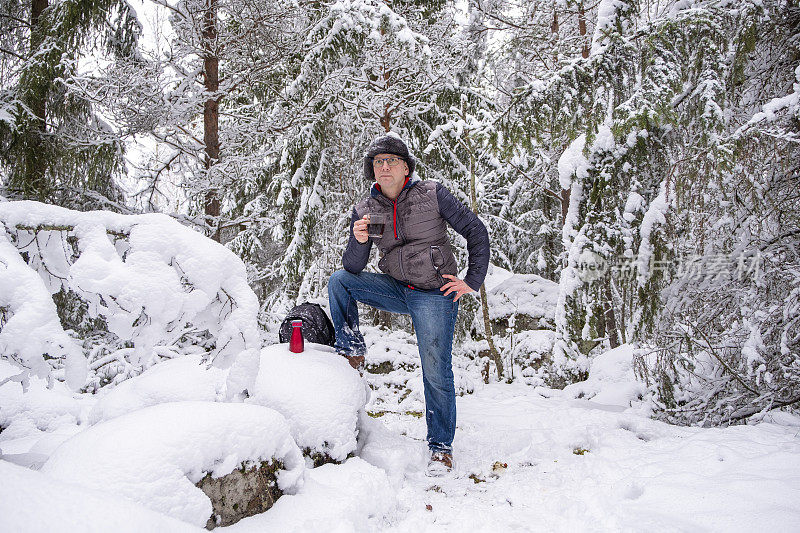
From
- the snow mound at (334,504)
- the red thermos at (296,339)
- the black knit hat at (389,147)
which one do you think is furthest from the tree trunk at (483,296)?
the snow mound at (334,504)

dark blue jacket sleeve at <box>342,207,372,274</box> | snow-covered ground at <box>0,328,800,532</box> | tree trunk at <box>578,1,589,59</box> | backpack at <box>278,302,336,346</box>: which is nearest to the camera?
snow-covered ground at <box>0,328,800,532</box>

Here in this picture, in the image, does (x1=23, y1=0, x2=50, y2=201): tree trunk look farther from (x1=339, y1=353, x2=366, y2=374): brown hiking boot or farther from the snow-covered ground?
(x1=339, y1=353, x2=366, y2=374): brown hiking boot

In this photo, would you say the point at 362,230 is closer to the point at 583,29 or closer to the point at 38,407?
the point at 38,407

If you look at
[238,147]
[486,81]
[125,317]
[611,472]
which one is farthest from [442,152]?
[125,317]

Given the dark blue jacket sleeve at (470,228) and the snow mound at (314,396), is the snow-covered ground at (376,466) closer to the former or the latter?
the snow mound at (314,396)

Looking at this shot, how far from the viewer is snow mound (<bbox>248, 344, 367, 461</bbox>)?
304cm

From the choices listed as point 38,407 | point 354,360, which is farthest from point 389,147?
point 38,407

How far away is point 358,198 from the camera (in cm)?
810

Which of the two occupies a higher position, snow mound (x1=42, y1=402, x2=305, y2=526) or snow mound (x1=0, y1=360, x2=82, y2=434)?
snow mound (x1=42, y1=402, x2=305, y2=526)

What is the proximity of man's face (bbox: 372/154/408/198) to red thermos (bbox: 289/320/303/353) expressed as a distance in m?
1.36

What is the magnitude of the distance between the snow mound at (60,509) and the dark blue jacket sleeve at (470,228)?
8.34 ft

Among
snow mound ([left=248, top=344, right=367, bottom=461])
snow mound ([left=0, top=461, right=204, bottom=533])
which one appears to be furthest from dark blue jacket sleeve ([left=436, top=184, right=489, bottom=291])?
snow mound ([left=0, top=461, right=204, bottom=533])

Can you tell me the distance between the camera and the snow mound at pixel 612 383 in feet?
16.5

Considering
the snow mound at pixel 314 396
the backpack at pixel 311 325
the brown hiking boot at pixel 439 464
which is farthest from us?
the backpack at pixel 311 325
